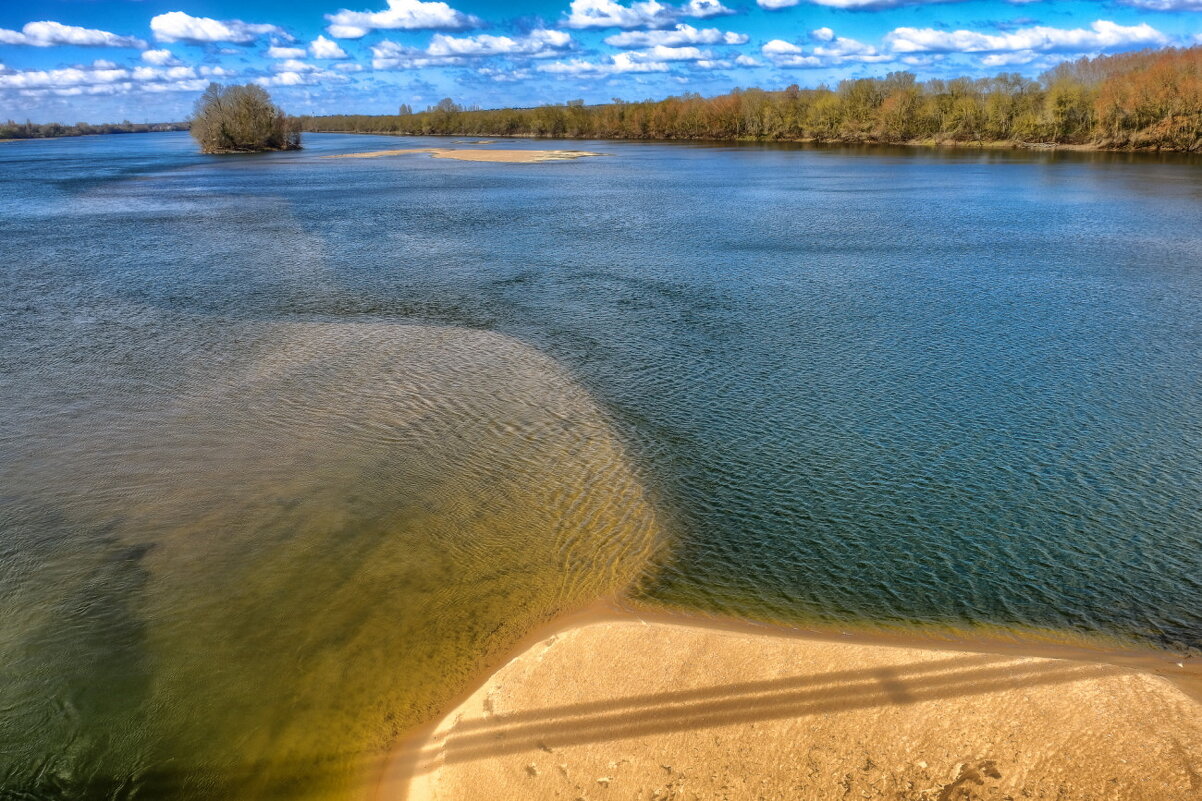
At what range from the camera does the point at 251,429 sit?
12.8 m

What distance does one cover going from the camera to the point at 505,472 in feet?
37.3

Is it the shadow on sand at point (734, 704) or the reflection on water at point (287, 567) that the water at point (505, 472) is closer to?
the reflection on water at point (287, 567)

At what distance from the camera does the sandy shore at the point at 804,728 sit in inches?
229

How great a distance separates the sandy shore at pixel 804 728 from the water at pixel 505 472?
0.75 metres

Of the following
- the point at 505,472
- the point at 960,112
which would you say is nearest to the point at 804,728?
the point at 505,472

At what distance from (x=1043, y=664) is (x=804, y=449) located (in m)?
5.23

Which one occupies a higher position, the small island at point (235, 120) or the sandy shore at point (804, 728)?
the small island at point (235, 120)

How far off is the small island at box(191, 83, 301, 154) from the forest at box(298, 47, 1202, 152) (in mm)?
54450

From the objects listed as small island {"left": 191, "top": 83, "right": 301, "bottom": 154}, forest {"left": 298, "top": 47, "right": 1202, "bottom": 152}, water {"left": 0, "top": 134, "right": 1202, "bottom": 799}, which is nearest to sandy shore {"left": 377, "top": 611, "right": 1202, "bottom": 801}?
water {"left": 0, "top": 134, "right": 1202, "bottom": 799}

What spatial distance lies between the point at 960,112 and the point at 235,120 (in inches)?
3336

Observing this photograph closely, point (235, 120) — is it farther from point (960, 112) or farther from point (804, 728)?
point (804, 728)

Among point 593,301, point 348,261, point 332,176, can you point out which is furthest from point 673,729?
point 332,176

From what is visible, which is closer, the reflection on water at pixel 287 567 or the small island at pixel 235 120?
the reflection on water at pixel 287 567

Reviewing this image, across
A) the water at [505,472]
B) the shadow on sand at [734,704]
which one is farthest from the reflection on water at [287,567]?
the shadow on sand at [734,704]
